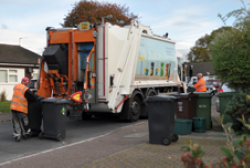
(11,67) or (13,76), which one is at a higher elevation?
(11,67)

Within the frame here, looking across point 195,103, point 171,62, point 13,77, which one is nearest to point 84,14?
point 13,77

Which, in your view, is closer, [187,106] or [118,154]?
[118,154]

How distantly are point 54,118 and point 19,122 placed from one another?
2.84ft

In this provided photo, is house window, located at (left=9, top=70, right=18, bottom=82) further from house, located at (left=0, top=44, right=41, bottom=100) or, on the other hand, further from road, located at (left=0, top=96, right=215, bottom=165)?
road, located at (left=0, top=96, right=215, bottom=165)

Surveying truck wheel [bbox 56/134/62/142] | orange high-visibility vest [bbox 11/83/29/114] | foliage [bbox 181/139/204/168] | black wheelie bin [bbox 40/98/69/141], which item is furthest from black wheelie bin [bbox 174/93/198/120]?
foliage [bbox 181/139/204/168]

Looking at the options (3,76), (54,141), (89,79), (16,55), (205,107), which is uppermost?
(16,55)

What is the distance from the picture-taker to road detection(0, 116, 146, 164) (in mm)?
6512

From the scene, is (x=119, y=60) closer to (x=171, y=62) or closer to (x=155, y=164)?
(x=171, y=62)

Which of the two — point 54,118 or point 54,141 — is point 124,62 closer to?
point 54,118

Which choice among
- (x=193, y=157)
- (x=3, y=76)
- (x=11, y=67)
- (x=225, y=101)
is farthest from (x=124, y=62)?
(x=11, y=67)

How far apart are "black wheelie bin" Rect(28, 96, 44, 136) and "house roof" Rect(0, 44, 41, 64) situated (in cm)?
1525

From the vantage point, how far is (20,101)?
7320 mm

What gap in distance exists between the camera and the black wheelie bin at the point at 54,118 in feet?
24.2

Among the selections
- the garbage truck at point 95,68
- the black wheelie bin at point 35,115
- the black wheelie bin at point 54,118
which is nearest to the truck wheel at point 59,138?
the black wheelie bin at point 54,118
